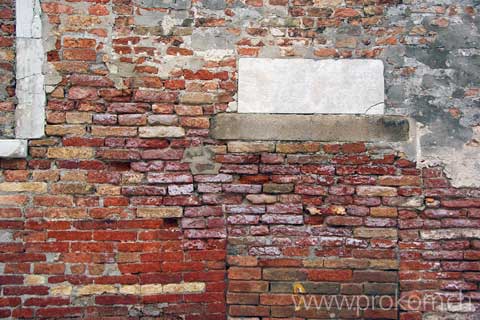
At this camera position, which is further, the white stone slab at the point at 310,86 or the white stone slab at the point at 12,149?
the white stone slab at the point at 310,86

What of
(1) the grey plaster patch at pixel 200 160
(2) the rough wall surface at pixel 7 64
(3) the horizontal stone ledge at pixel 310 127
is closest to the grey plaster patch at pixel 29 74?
(2) the rough wall surface at pixel 7 64

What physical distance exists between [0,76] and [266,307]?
96.0 inches

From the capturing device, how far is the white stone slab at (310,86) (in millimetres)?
2941

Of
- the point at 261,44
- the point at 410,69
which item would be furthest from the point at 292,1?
the point at 410,69

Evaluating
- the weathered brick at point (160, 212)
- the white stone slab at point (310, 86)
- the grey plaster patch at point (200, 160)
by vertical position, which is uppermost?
the white stone slab at point (310, 86)

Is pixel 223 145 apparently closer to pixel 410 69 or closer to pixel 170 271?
pixel 170 271

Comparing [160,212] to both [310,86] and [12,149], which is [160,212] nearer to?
[12,149]

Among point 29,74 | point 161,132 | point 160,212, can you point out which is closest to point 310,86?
point 161,132

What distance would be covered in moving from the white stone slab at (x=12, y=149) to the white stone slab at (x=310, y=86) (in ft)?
4.84

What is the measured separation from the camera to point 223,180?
294 cm

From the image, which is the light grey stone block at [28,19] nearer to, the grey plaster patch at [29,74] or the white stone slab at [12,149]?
the grey plaster patch at [29,74]

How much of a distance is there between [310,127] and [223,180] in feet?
2.33

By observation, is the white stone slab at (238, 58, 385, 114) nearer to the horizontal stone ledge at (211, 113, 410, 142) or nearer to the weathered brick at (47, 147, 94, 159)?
the horizontal stone ledge at (211, 113, 410, 142)

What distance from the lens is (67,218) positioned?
2865mm
